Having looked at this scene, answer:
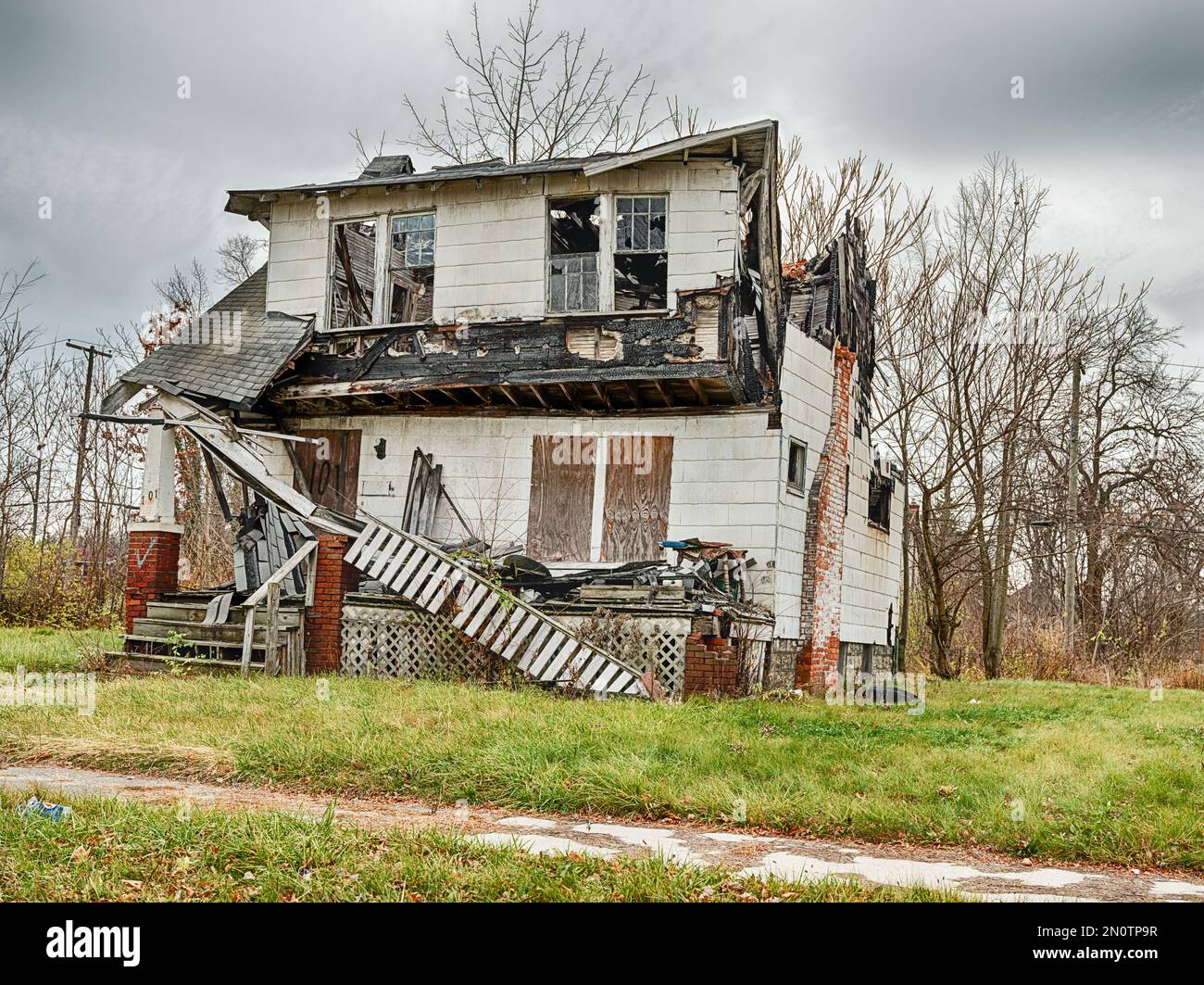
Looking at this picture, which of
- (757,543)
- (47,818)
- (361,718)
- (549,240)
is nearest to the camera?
(47,818)

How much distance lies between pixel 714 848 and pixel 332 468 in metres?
12.1

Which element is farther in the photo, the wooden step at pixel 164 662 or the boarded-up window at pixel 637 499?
the boarded-up window at pixel 637 499

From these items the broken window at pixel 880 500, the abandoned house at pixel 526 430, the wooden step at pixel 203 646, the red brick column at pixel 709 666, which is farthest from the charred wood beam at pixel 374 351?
the broken window at pixel 880 500

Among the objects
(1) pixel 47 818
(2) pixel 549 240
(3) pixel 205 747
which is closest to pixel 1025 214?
(2) pixel 549 240

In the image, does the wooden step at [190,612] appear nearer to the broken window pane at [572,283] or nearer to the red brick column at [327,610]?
the red brick column at [327,610]

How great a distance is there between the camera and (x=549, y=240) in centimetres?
1595

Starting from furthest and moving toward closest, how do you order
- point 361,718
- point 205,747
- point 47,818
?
point 361,718 < point 205,747 < point 47,818

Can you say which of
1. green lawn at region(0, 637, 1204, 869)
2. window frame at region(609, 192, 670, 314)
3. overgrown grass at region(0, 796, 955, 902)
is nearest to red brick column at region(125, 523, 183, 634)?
green lawn at region(0, 637, 1204, 869)

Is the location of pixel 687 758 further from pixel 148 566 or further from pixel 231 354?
pixel 231 354

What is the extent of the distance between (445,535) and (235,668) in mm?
3728

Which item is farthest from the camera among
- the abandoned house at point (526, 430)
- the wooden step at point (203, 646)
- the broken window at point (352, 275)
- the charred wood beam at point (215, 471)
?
the broken window at point (352, 275)

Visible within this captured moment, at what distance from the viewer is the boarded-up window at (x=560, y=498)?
15.5 meters

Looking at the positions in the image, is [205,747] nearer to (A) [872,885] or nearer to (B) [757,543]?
(A) [872,885]

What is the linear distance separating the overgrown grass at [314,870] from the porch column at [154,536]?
10567 mm
